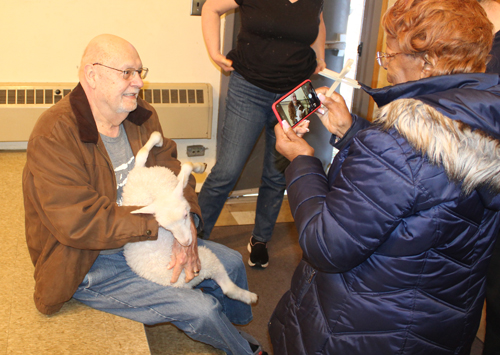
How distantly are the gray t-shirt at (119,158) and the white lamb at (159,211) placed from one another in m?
0.07

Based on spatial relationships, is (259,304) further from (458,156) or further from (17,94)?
(17,94)

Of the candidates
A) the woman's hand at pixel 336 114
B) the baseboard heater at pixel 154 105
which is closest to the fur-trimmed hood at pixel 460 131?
the woman's hand at pixel 336 114

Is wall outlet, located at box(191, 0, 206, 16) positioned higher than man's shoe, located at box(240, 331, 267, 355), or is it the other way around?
wall outlet, located at box(191, 0, 206, 16)

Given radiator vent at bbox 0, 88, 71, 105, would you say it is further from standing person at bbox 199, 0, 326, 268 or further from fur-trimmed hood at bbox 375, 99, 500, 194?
fur-trimmed hood at bbox 375, 99, 500, 194

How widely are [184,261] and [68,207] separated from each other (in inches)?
18.5

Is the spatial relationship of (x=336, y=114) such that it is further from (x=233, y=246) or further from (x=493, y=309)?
(x=233, y=246)

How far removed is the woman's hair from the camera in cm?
106

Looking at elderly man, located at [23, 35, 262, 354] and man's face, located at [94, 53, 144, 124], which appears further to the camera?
man's face, located at [94, 53, 144, 124]

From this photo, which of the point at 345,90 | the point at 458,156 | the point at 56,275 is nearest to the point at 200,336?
the point at 56,275

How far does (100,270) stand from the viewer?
161cm

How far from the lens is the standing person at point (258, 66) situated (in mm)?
2229

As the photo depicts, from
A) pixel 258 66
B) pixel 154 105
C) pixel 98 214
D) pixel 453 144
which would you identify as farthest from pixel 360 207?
pixel 154 105

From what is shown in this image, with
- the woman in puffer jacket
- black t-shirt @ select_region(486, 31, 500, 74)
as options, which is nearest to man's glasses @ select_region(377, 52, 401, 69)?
the woman in puffer jacket

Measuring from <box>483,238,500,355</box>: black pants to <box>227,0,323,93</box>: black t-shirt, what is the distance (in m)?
1.34
